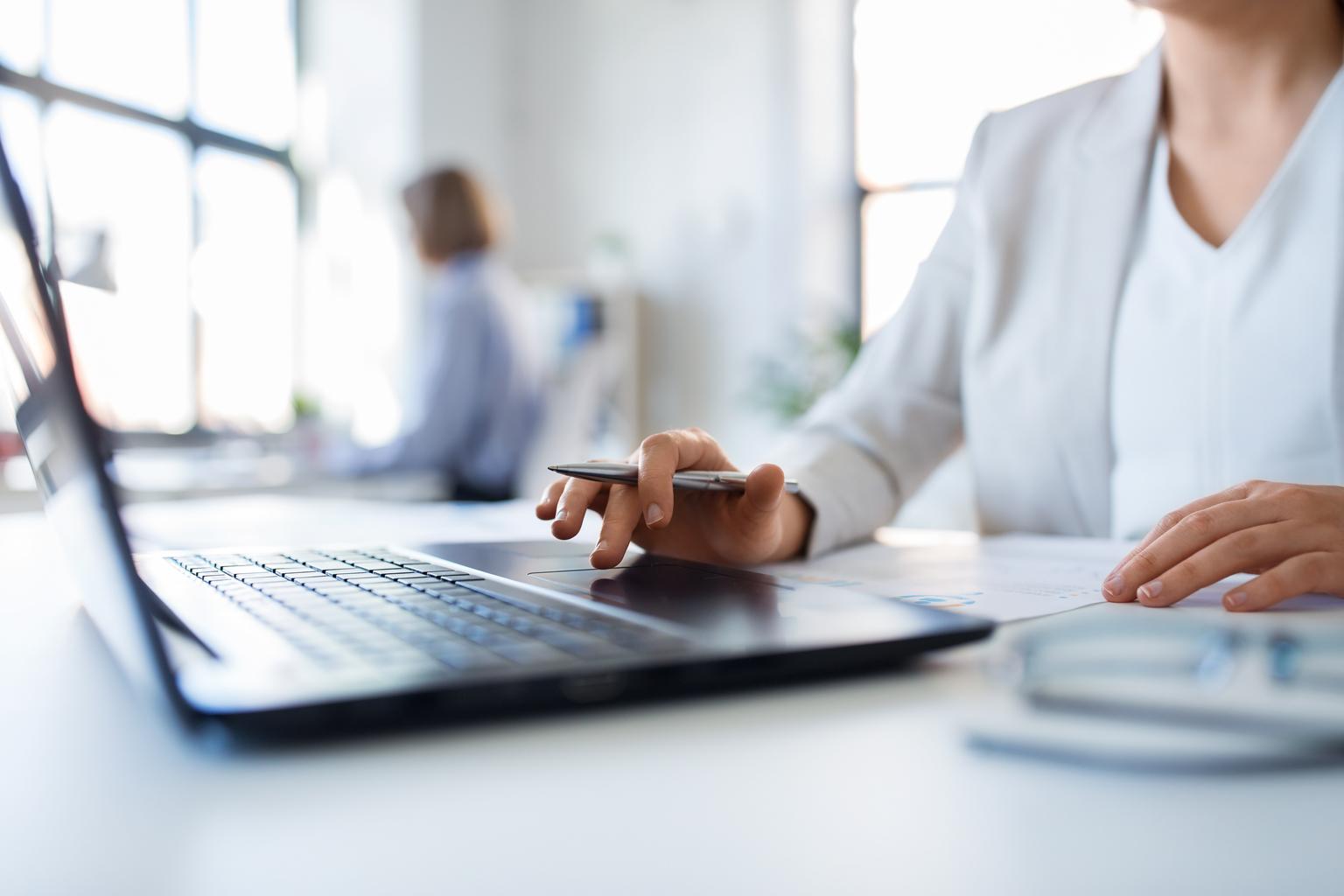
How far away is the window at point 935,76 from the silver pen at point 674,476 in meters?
3.36

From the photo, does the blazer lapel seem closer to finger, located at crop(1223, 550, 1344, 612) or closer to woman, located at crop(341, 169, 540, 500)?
finger, located at crop(1223, 550, 1344, 612)

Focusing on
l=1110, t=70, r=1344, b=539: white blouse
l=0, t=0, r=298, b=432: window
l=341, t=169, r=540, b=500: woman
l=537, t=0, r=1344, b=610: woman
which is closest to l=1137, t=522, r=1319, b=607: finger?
l=537, t=0, r=1344, b=610: woman

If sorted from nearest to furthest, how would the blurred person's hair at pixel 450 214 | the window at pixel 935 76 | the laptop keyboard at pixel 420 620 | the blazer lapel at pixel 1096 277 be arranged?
the laptop keyboard at pixel 420 620, the blazer lapel at pixel 1096 277, the blurred person's hair at pixel 450 214, the window at pixel 935 76

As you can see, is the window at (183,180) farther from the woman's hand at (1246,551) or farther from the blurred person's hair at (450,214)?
the woman's hand at (1246,551)

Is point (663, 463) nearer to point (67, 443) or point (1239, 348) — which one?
point (67, 443)

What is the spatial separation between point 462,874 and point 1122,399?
0.91 m

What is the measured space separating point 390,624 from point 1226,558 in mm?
412

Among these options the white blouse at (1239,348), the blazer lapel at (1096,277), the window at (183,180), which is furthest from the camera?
the window at (183,180)

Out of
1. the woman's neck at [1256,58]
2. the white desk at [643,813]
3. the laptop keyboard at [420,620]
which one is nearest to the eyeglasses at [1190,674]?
the white desk at [643,813]

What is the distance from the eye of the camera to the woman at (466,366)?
291 centimetres

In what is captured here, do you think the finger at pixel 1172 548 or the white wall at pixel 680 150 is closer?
the finger at pixel 1172 548

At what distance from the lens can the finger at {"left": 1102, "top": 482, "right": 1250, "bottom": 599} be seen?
543mm

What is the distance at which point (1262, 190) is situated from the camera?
39.0 inches

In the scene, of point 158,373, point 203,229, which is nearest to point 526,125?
point 203,229
